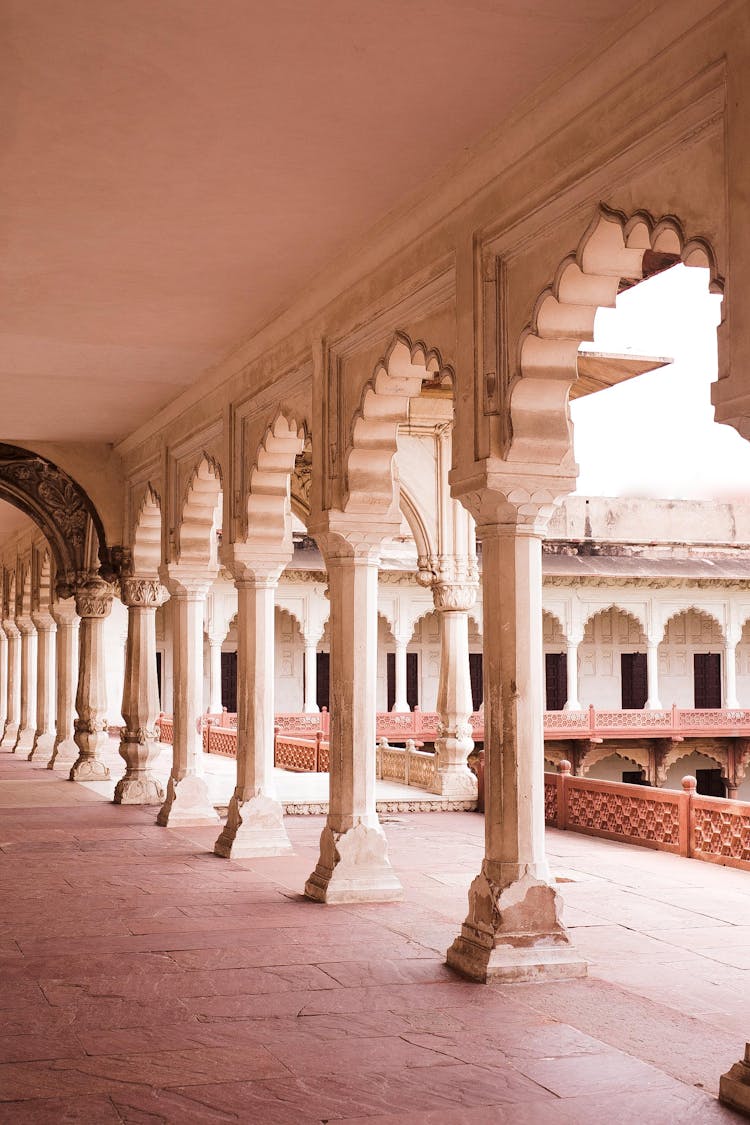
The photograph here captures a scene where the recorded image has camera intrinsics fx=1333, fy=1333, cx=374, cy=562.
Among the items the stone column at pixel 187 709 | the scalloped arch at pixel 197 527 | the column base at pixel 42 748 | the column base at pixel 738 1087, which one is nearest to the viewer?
the column base at pixel 738 1087

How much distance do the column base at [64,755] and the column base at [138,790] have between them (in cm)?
474

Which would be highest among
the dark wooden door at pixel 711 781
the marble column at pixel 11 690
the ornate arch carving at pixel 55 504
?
the ornate arch carving at pixel 55 504

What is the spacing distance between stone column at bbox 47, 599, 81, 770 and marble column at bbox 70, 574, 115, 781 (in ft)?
5.47

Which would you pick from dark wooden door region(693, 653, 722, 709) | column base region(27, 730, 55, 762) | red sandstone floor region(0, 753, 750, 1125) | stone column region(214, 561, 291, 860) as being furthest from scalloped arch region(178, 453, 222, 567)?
dark wooden door region(693, 653, 722, 709)

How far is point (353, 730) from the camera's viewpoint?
8414 millimetres

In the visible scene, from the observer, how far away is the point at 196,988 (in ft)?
19.8

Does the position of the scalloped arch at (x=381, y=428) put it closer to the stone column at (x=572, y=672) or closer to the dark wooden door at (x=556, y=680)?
the stone column at (x=572, y=672)

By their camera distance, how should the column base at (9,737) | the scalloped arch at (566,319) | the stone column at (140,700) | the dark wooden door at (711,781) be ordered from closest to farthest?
the scalloped arch at (566,319)
the stone column at (140,700)
the column base at (9,737)
the dark wooden door at (711,781)

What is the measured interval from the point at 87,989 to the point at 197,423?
6.35 metres

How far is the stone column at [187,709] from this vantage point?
1216 cm

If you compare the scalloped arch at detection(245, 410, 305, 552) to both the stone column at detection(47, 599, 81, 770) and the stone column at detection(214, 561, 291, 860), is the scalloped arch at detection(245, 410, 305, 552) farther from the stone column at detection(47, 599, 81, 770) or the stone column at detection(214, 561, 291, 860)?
the stone column at detection(47, 599, 81, 770)

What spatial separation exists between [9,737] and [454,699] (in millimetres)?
12886

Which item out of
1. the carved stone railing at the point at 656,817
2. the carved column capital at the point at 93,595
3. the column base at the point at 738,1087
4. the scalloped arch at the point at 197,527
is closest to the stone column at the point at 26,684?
the carved column capital at the point at 93,595

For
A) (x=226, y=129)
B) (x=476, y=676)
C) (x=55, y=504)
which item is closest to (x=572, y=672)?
(x=476, y=676)
